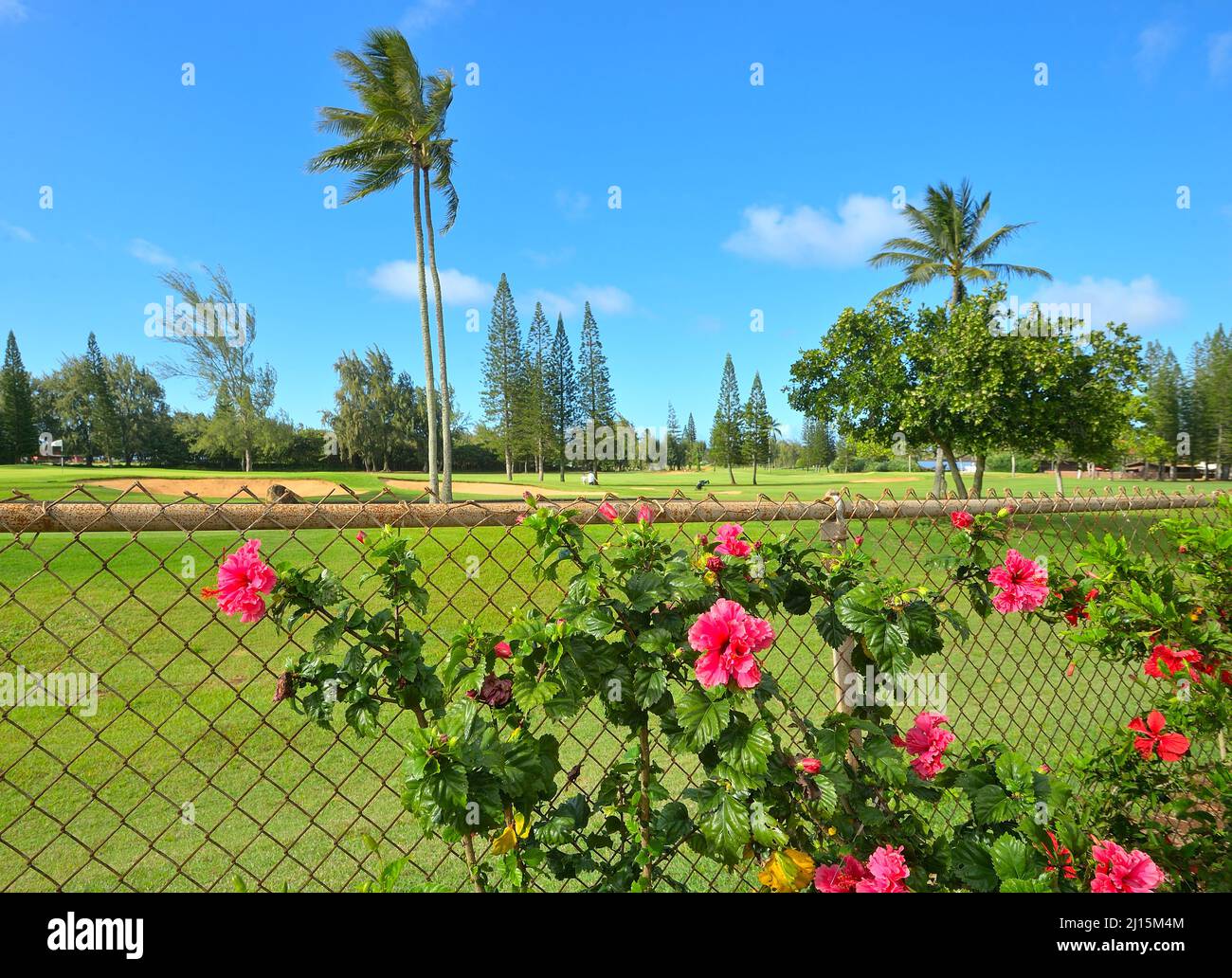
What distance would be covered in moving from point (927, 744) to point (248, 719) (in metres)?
4.22

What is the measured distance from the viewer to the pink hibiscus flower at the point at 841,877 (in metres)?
1.22

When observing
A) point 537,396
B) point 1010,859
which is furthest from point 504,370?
point 1010,859

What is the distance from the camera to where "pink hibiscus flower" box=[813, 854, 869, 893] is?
122 centimetres

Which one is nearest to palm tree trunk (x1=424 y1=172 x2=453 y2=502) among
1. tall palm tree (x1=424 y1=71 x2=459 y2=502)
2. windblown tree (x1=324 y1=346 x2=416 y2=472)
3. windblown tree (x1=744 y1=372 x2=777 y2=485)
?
tall palm tree (x1=424 y1=71 x2=459 y2=502)

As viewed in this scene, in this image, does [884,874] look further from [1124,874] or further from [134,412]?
[134,412]

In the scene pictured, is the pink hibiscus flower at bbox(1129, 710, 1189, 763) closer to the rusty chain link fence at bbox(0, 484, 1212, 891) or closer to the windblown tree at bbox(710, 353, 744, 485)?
the rusty chain link fence at bbox(0, 484, 1212, 891)

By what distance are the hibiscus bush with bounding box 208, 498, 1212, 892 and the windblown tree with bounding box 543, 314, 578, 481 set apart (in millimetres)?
37098

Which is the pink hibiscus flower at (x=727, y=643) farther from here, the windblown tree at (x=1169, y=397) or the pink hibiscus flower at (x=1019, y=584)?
the windblown tree at (x=1169, y=397)

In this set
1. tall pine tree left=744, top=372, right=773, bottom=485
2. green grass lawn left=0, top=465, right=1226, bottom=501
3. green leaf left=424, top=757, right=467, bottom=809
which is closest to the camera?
green leaf left=424, top=757, right=467, bottom=809

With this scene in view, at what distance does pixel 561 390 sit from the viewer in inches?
1601

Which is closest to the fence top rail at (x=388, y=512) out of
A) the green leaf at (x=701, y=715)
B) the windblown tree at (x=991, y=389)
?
the green leaf at (x=701, y=715)

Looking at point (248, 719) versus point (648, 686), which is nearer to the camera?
point (648, 686)
